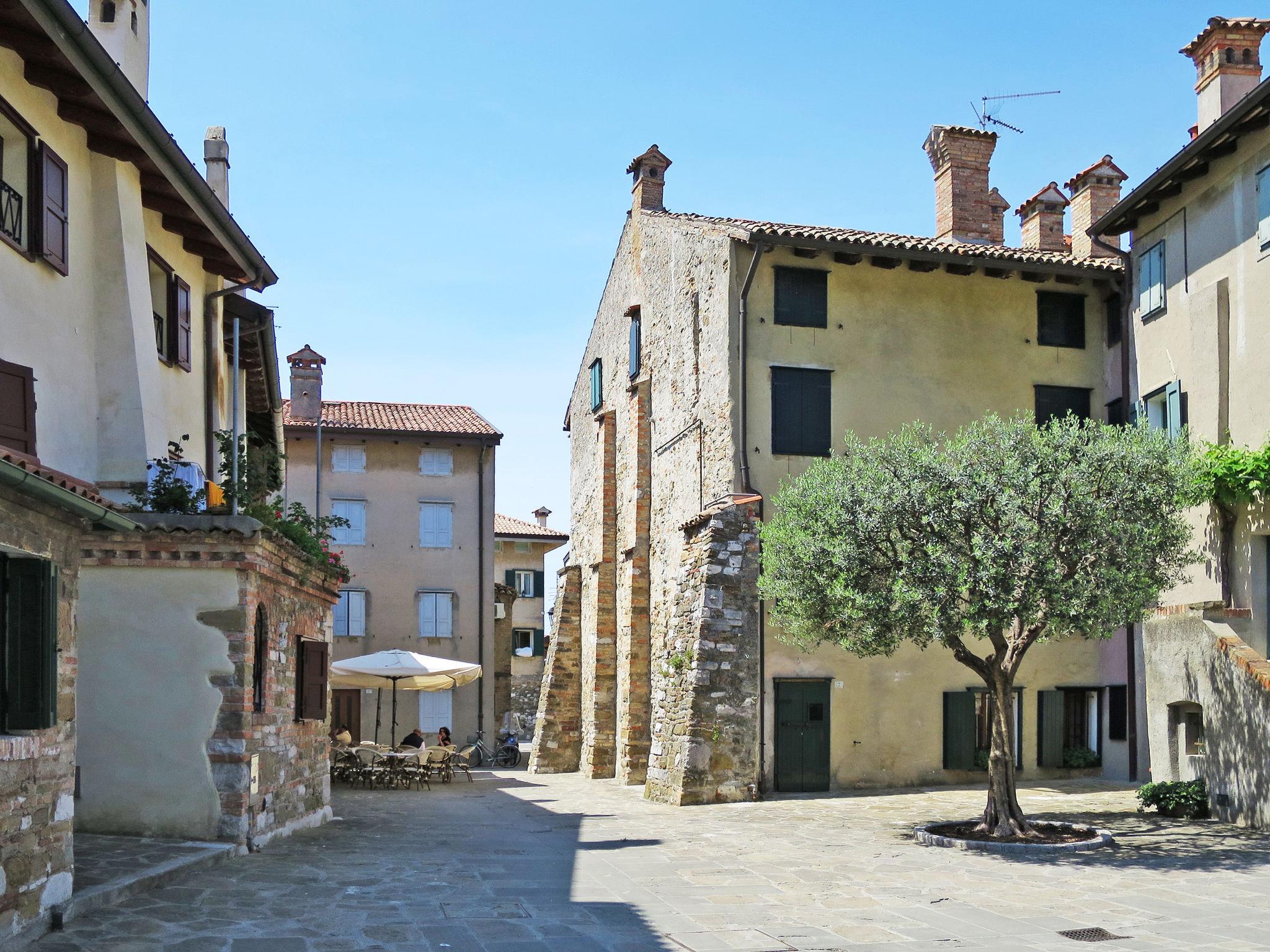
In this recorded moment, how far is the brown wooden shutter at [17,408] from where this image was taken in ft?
33.9

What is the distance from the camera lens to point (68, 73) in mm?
11297

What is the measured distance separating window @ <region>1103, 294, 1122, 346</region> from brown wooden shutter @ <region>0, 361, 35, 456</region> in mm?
17815

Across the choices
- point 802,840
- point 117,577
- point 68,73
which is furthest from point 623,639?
point 68,73

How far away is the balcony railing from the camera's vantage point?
34.5 feet

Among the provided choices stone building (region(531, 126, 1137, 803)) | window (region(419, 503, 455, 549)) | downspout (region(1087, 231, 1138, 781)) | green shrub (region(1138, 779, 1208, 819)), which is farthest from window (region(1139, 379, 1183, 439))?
window (region(419, 503, 455, 549))

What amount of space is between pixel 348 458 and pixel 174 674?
74.4 feet

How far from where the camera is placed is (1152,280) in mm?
20078

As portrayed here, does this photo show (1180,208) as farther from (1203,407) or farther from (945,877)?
(945,877)

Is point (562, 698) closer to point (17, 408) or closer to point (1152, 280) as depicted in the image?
point (1152, 280)

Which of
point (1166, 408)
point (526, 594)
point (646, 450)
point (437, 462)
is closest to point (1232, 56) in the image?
point (1166, 408)

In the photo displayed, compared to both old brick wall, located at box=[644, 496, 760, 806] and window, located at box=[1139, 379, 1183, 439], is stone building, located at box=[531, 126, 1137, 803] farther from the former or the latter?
window, located at box=[1139, 379, 1183, 439]

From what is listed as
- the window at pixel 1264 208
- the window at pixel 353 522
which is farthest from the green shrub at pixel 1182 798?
the window at pixel 353 522

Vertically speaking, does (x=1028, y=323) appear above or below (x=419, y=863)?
above

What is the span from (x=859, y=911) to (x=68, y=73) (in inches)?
403
